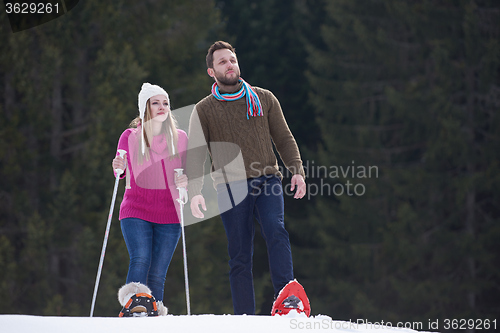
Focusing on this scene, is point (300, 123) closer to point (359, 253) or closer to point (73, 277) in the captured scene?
point (359, 253)

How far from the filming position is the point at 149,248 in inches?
163

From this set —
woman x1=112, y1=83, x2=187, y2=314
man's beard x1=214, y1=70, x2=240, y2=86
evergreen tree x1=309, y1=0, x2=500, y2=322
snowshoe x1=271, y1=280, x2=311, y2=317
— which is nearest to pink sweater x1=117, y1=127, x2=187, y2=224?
woman x1=112, y1=83, x2=187, y2=314

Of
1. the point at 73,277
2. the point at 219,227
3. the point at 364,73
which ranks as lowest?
the point at 73,277

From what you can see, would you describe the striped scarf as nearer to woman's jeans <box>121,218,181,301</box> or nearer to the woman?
the woman

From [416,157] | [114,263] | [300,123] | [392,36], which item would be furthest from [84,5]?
[416,157]

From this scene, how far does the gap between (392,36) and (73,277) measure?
416 inches

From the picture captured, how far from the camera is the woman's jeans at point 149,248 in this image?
406cm

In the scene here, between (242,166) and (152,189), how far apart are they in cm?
65

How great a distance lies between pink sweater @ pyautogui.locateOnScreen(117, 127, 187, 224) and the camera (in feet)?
13.7

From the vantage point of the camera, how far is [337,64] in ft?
59.8

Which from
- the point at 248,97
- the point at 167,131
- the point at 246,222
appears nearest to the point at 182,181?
the point at 167,131

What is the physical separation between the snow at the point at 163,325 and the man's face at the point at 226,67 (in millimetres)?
1558

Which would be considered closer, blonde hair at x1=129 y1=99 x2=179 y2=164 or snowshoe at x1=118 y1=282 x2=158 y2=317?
snowshoe at x1=118 y1=282 x2=158 y2=317

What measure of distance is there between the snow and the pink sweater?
109cm
